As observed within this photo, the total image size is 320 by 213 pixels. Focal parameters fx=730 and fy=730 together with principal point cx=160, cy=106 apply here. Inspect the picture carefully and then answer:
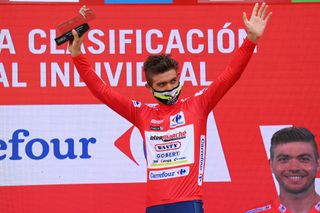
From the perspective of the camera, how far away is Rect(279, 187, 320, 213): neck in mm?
4414

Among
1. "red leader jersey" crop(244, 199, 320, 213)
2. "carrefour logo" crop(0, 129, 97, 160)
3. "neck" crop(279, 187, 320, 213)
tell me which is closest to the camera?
"red leader jersey" crop(244, 199, 320, 213)

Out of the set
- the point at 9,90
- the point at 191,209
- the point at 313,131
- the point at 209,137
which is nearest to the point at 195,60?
the point at 209,137

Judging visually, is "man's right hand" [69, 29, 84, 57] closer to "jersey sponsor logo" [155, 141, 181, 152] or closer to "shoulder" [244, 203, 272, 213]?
"jersey sponsor logo" [155, 141, 181, 152]

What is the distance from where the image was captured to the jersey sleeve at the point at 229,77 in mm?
3576

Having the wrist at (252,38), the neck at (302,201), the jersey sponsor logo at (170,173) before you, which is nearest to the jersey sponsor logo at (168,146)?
the jersey sponsor logo at (170,173)

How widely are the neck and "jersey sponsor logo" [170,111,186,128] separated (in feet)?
3.74

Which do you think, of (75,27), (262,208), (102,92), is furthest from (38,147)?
(262,208)

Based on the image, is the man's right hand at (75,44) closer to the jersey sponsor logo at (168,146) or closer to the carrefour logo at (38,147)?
the jersey sponsor logo at (168,146)

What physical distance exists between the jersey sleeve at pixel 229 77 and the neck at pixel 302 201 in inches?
43.0

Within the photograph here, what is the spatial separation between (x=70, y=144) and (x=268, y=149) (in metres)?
1.30

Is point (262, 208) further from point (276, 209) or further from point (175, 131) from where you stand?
point (175, 131)

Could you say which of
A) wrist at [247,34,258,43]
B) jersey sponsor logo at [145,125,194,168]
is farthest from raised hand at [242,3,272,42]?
jersey sponsor logo at [145,125,194,168]

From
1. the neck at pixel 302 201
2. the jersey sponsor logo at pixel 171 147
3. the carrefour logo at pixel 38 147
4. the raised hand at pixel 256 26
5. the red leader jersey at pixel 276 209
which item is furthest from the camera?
the carrefour logo at pixel 38 147

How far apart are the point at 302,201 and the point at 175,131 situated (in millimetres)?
1197
